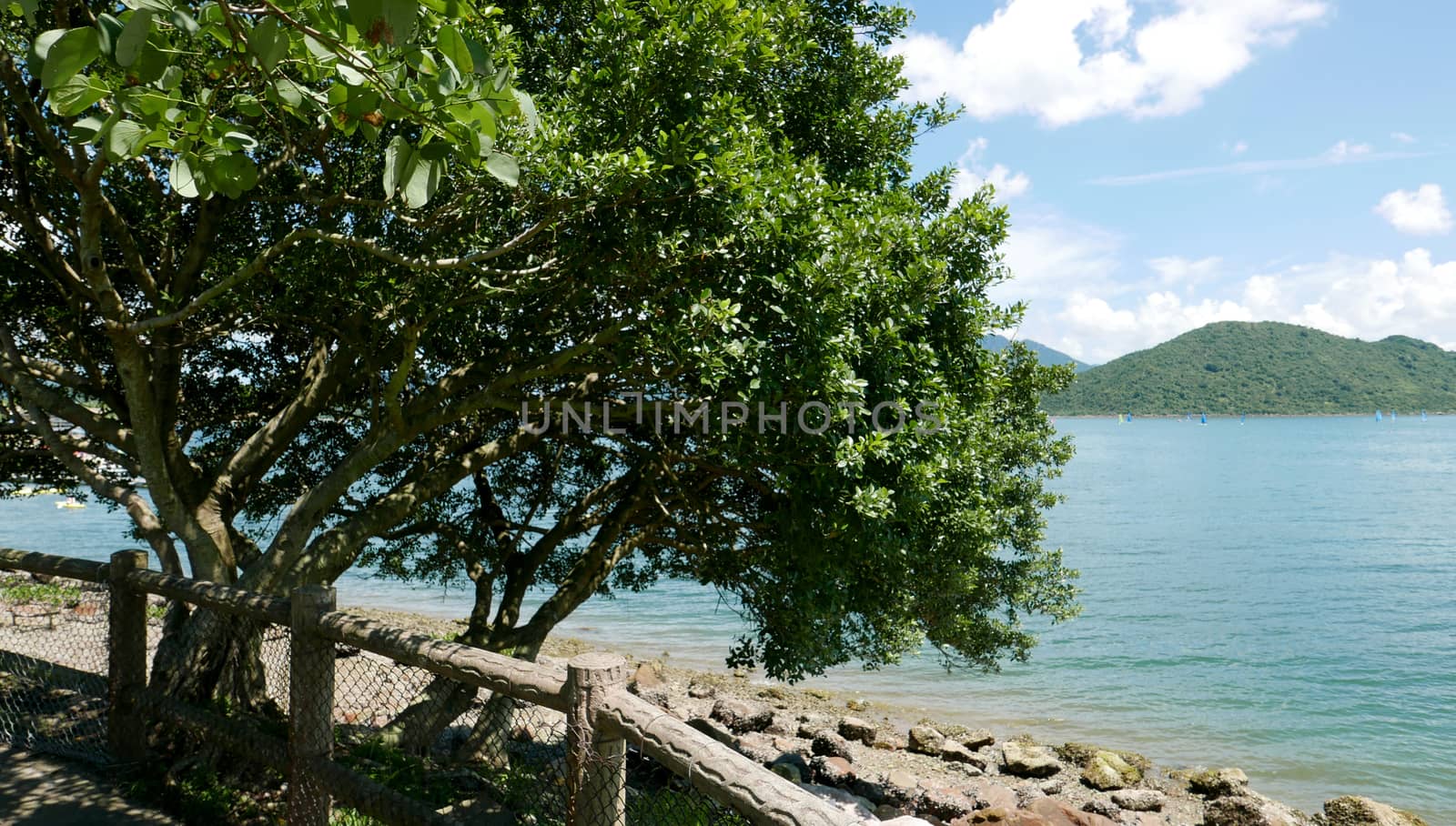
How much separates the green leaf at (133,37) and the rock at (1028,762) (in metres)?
17.3

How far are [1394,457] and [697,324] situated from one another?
11932 cm

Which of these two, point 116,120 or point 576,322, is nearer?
point 116,120

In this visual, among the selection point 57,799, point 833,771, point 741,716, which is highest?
point 57,799

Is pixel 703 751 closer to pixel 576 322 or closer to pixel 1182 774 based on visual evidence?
pixel 576 322

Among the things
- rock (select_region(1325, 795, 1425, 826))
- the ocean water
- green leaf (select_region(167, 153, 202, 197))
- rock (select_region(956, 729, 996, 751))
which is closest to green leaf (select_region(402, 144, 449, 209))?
green leaf (select_region(167, 153, 202, 197))

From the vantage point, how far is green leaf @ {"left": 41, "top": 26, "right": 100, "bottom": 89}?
8.45ft

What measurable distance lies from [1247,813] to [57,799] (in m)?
15.1

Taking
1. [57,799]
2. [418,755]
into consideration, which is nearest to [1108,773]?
[418,755]

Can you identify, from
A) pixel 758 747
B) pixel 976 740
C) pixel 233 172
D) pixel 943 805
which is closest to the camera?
pixel 233 172

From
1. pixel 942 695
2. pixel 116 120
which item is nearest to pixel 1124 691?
pixel 942 695

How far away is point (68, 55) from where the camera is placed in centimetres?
258

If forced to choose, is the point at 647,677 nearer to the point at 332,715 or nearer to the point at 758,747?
the point at 758,747

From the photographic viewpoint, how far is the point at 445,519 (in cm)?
1250

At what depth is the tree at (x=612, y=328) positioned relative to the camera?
666 cm
